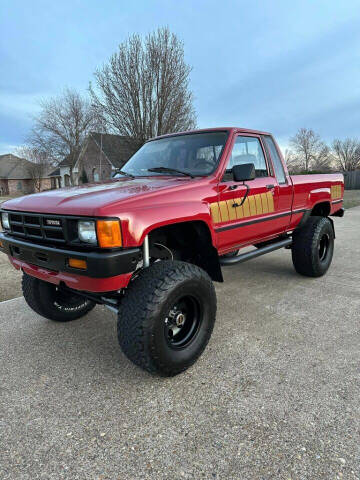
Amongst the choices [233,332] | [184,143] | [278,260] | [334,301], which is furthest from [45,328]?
[278,260]

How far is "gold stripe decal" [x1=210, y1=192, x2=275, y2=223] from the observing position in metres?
2.92

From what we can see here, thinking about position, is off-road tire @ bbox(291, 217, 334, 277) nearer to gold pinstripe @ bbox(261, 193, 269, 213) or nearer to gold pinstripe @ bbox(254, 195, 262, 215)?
gold pinstripe @ bbox(261, 193, 269, 213)

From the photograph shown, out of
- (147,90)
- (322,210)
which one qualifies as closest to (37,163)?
(147,90)

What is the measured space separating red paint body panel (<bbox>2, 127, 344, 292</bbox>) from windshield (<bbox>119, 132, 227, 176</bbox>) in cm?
10

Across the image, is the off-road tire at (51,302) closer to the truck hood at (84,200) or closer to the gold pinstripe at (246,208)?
the truck hood at (84,200)

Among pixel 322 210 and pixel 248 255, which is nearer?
pixel 248 255

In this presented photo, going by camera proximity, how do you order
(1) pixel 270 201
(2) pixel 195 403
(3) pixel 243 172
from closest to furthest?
(2) pixel 195 403 < (3) pixel 243 172 < (1) pixel 270 201

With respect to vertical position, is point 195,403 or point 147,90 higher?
point 147,90

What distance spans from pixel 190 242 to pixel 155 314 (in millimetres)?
1040

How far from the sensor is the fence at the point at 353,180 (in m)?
29.2

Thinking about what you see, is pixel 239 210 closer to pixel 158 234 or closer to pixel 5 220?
pixel 158 234

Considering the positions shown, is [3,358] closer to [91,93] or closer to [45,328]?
[45,328]

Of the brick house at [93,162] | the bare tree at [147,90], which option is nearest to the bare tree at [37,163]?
the brick house at [93,162]

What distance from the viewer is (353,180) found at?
29.4 m
